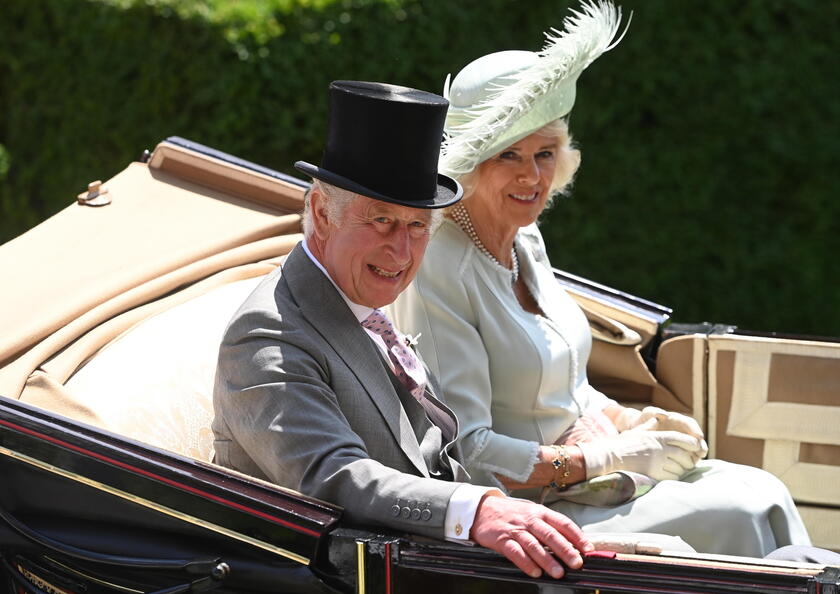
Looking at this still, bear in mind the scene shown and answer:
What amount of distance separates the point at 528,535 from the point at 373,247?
655 mm

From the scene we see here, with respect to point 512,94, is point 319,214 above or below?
below

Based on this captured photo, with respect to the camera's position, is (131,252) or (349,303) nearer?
(349,303)

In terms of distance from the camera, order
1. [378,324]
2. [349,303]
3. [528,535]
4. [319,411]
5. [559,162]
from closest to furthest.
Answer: [528,535], [319,411], [349,303], [378,324], [559,162]

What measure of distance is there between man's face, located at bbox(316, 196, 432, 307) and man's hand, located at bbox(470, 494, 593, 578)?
1.69ft

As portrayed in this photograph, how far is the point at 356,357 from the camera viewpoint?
238cm

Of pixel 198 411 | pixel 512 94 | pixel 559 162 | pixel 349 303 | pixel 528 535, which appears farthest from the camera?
pixel 559 162

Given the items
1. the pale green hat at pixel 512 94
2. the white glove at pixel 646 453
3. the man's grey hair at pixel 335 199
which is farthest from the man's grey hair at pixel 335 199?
the white glove at pixel 646 453

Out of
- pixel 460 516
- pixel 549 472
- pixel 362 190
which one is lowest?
pixel 549 472

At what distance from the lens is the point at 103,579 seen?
7.71 feet

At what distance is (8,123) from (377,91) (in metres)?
4.55

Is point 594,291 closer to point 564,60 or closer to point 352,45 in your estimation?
point 564,60

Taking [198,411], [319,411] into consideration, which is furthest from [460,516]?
A: [198,411]

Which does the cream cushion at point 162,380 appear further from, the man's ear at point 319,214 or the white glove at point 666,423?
the white glove at point 666,423

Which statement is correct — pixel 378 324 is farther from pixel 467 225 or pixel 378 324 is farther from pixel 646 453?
pixel 646 453
